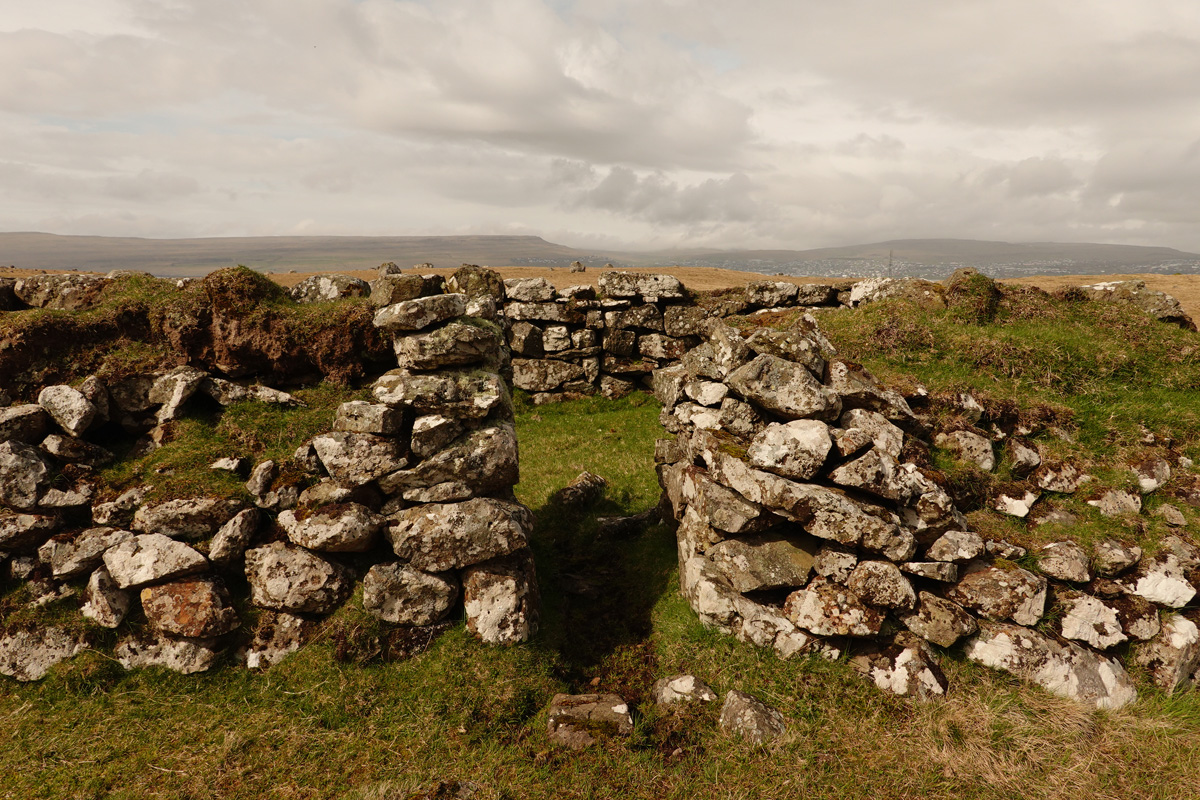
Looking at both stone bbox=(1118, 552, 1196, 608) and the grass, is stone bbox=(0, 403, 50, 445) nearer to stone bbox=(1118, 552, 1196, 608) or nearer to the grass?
the grass

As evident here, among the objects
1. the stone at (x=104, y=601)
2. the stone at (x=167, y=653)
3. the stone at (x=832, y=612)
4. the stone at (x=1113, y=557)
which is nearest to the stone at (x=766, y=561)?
the stone at (x=832, y=612)

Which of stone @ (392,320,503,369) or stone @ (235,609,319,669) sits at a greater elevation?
stone @ (392,320,503,369)

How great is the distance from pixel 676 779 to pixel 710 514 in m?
4.20

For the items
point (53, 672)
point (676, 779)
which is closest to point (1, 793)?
point (53, 672)

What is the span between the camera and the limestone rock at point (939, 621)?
9.09 m

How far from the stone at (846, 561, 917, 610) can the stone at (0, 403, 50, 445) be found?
13217 mm

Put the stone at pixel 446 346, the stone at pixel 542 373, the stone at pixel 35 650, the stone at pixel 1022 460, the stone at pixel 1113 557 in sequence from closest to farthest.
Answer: the stone at pixel 35 650 → the stone at pixel 1113 557 → the stone at pixel 446 346 → the stone at pixel 1022 460 → the stone at pixel 542 373

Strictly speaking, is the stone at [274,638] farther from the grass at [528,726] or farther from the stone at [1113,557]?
the stone at [1113,557]

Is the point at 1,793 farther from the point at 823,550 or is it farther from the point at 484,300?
the point at 823,550

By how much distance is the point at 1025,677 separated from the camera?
888 cm

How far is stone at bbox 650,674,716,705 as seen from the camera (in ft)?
29.6

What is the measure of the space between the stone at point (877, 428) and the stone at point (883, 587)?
86.0 inches

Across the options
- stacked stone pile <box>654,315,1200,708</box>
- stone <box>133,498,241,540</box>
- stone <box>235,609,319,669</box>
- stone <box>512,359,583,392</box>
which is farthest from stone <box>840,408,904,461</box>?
stone <box>512,359,583,392</box>

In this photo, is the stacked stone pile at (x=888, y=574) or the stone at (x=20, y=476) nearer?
the stone at (x=20, y=476)
